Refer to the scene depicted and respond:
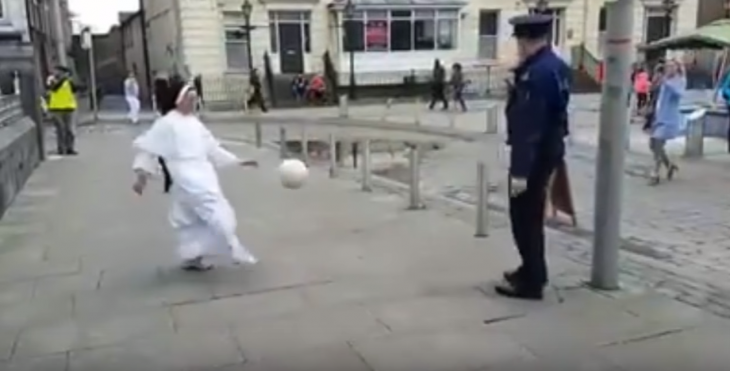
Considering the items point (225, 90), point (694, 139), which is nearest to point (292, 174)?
point (694, 139)

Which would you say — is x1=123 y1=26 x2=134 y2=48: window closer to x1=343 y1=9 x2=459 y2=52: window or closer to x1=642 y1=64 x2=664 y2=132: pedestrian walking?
x1=343 y1=9 x2=459 y2=52: window

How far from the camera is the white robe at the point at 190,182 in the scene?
19.1 feet

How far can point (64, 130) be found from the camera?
14812mm

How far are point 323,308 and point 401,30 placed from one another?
100 feet

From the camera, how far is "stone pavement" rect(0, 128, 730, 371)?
14.2 ft

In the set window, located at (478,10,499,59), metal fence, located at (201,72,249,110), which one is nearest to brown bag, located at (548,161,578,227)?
metal fence, located at (201,72,249,110)

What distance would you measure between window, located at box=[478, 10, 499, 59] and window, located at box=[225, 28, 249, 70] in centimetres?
1158

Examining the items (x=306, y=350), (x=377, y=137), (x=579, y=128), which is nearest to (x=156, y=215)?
(x=306, y=350)

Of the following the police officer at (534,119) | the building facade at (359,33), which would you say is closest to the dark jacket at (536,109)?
the police officer at (534,119)

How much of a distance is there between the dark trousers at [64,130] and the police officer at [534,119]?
11696 mm

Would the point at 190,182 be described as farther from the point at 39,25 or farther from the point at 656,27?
the point at 656,27

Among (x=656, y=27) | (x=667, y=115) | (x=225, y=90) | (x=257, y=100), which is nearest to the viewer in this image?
(x=667, y=115)

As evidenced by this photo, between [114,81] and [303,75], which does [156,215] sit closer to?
[303,75]

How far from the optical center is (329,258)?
6.52 m
